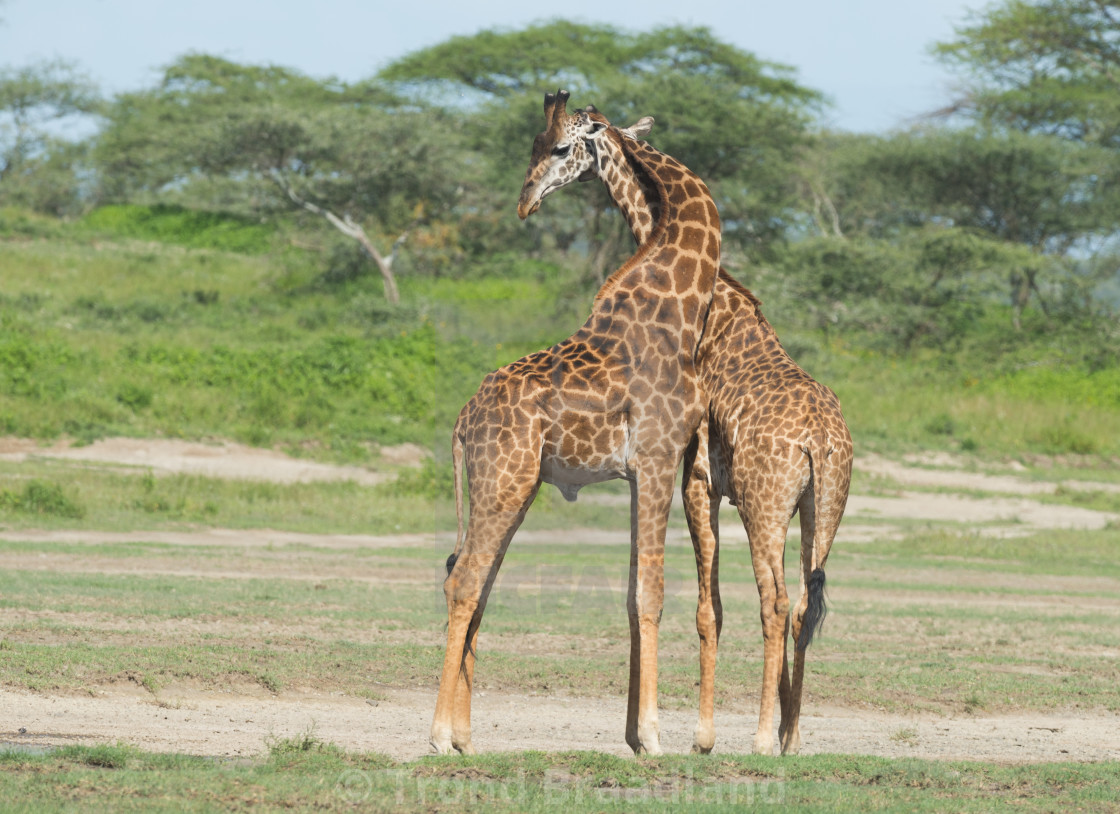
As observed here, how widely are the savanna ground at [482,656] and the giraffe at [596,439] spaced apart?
1.89ft

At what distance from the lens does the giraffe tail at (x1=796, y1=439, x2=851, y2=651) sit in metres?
7.02

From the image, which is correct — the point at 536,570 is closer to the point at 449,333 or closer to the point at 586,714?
the point at 449,333

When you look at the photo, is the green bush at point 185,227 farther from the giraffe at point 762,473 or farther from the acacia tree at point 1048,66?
the giraffe at point 762,473

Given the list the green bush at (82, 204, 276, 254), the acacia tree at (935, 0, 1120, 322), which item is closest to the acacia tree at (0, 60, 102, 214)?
the green bush at (82, 204, 276, 254)

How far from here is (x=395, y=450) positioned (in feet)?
79.3

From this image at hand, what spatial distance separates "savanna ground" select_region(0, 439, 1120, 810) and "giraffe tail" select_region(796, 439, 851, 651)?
76 centimetres

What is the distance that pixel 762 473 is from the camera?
6.96m

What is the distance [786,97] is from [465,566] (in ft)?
116

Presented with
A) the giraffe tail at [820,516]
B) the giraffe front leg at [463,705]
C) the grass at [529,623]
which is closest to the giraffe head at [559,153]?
the giraffe tail at [820,516]

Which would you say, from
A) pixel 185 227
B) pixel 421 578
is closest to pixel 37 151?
pixel 185 227

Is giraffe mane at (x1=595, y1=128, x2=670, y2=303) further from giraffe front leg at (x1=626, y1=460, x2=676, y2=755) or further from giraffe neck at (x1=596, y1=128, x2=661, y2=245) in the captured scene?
giraffe front leg at (x1=626, y1=460, x2=676, y2=755)

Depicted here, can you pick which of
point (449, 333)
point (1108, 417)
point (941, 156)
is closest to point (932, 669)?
point (449, 333)

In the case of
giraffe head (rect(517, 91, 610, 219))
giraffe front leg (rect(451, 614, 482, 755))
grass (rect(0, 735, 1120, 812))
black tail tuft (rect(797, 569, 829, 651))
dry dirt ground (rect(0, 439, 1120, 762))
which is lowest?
dry dirt ground (rect(0, 439, 1120, 762))

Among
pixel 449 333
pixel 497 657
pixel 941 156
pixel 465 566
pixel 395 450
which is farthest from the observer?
pixel 941 156
